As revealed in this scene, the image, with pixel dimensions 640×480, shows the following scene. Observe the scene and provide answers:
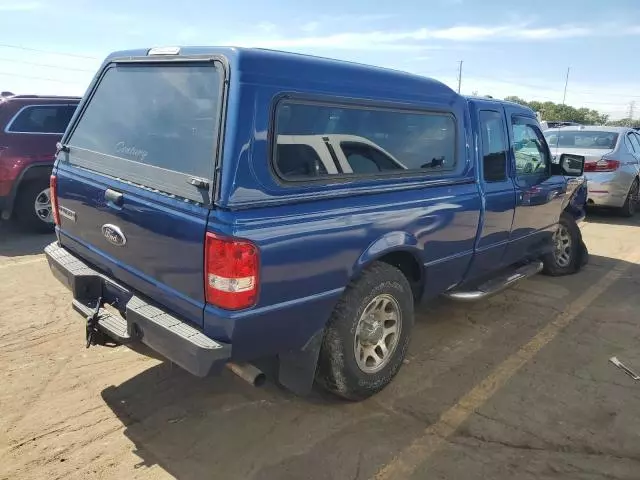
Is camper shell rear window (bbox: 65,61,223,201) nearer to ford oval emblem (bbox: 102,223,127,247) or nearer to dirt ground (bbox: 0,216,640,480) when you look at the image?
ford oval emblem (bbox: 102,223,127,247)

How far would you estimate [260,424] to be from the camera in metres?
3.04

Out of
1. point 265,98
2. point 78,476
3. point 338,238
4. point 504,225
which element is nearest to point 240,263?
point 338,238

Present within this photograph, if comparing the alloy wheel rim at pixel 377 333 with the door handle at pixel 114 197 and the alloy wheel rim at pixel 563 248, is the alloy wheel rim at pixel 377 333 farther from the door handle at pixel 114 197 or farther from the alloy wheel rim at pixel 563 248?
the alloy wheel rim at pixel 563 248

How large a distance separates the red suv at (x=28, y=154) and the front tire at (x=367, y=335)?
5.52m

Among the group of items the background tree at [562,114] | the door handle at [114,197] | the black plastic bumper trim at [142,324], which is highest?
the background tree at [562,114]

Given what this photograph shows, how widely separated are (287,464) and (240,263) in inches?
44.1

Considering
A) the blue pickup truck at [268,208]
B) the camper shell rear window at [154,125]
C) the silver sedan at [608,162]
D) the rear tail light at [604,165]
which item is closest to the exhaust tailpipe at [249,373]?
the blue pickup truck at [268,208]

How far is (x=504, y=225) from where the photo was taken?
173 inches

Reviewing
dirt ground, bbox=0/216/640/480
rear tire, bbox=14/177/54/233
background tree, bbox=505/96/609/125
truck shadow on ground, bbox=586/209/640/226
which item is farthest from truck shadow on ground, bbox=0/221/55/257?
background tree, bbox=505/96/609/125

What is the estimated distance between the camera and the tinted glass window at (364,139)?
2723mm

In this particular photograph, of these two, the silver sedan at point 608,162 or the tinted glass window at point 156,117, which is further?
the silver sedan at point 608,162

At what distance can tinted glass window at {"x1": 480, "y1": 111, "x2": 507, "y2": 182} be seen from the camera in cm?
413

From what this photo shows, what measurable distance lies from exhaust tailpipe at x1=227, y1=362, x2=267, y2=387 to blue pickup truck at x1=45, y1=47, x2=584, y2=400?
12 millimetres

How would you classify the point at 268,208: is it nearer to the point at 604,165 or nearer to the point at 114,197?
the point at 114,197
